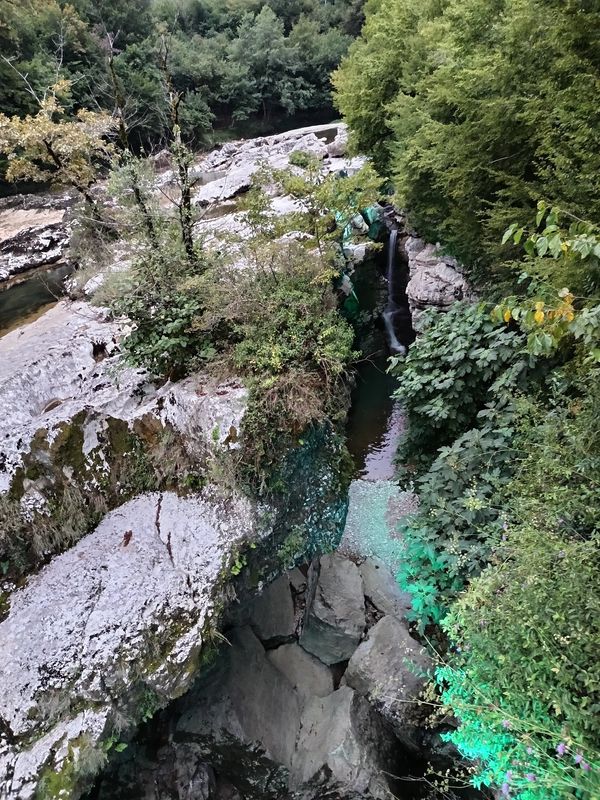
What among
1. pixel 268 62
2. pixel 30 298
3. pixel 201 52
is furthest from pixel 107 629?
pixel 268 62

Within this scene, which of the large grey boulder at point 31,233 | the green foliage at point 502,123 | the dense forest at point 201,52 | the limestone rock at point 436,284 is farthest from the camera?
the dense forest at point 201,52

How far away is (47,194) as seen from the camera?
71.0ft

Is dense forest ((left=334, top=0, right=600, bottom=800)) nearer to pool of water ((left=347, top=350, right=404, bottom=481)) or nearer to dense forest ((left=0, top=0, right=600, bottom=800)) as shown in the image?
dense forest ((left=0, top=0, right=600, bottom=800))

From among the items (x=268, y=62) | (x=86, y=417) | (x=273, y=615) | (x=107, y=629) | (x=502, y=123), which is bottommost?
(x=273, y=615)

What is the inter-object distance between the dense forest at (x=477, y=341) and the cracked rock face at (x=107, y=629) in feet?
2.90

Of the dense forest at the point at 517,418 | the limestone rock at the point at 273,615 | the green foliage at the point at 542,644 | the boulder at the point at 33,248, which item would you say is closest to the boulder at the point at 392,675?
the dense forest at the point at 517,418

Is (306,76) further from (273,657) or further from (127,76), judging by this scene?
(273,657)

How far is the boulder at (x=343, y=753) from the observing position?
4480 mm

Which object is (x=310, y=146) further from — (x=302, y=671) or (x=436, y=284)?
(x=302, y=671)

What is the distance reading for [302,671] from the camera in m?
5.50

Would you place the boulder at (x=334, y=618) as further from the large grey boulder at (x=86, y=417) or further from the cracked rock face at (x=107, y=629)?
the large grey boulder at (x=86, y=417)

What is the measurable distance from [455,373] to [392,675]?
→ 3488mm

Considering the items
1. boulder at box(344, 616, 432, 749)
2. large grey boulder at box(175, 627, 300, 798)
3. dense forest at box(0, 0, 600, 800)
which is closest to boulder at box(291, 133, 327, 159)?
dense forest at box(0, 0, 600, 800)

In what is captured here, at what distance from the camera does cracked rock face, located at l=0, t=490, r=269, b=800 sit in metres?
3.53
